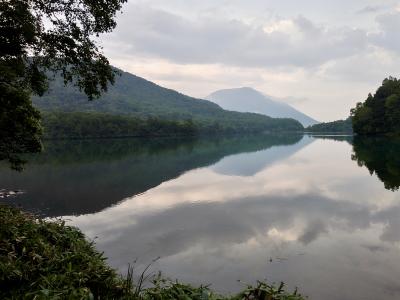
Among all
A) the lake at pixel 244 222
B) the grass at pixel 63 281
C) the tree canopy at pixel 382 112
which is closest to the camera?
the grass at pixel 63 281

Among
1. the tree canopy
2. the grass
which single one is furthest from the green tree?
the tree canopy

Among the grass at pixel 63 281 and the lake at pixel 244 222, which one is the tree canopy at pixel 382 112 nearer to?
the lake at pixel 244 222

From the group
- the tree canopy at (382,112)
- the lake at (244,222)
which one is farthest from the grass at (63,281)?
the tree canopy at (382,112)

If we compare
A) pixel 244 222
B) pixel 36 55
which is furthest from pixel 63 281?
pixel 244 222

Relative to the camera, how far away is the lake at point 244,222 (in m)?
18.7

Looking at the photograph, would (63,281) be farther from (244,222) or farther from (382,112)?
(382,112)

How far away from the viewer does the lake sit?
1868 centimetres

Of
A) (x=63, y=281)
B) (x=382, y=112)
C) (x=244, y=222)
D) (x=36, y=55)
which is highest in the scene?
(x=382, y=112)

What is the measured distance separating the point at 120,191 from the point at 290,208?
70.5ft

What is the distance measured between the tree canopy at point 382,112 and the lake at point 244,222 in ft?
326

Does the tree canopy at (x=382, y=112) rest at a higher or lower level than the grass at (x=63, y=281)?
higher

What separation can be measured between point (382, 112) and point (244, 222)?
485 feet

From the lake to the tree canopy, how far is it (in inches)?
3916

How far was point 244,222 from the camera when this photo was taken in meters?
29.6
